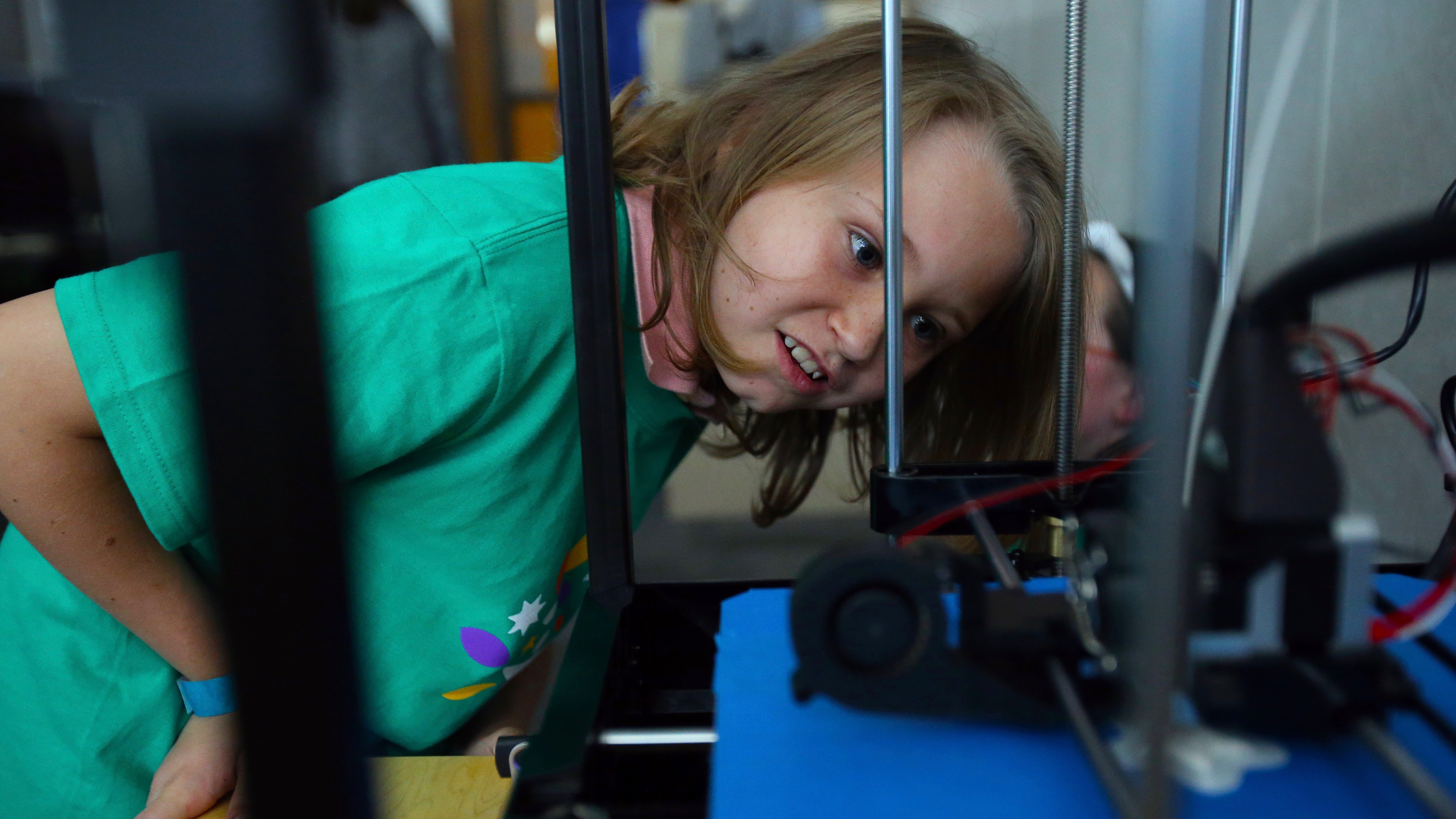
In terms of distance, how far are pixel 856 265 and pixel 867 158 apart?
3.7 inches

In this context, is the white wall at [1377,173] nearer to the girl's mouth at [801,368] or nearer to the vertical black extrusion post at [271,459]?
the girl's mouth at [801,368]

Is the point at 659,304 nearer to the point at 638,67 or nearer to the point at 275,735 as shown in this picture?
the point at 275,735

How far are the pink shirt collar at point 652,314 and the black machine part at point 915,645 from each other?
0.47 meters

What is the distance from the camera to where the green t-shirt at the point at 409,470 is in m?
0.50

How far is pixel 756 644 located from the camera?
1.18ft

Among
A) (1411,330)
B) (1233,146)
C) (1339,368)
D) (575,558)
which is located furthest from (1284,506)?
(575,558)

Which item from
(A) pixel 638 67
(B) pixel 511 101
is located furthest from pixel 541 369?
(B) pixel 511 101

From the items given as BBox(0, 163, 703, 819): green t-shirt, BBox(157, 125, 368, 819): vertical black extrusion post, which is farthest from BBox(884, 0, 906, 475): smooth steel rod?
BBox(157, 125, 368, 819): vertical black extrusion post

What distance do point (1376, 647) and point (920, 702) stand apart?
15 cm

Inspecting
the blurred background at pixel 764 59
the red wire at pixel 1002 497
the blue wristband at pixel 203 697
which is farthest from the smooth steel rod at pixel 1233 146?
the blue wristband at pixel 203 697

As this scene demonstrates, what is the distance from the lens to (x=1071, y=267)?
0.48 m

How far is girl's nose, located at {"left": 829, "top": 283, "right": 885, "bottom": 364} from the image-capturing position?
675 mm

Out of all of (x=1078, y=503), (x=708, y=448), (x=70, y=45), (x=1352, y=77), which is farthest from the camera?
(x=708, y=448)

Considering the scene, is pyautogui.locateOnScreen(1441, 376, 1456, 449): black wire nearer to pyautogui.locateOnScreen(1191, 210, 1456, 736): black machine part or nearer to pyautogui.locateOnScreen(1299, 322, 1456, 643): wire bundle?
pyautogui.locateOnScreen(1299, 322, 1456, 643): wire bundle
